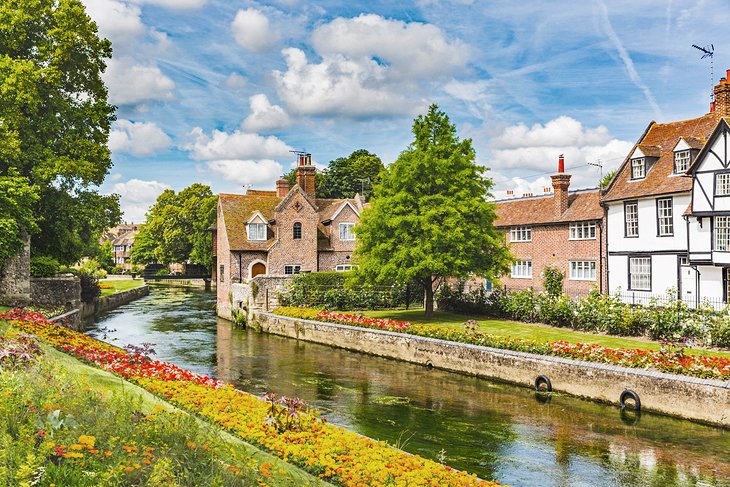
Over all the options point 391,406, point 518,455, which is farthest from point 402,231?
point 518,455

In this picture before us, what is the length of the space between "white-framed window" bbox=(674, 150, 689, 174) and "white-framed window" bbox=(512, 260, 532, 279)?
14.8 m

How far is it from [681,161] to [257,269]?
31667mm

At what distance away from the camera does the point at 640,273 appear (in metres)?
37.8

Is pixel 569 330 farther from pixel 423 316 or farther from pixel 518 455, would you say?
pixel 518 455

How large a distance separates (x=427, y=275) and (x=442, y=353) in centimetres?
849

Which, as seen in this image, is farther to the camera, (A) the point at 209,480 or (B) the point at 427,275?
(B) the point at 427,275

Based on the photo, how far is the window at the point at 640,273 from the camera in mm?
37375

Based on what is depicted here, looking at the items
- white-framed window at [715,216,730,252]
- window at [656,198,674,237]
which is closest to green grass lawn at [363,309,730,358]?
white-framed window at [715,216,730,252]

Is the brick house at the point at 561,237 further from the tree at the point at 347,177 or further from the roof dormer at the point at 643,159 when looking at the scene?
the tree at the point at 347,177

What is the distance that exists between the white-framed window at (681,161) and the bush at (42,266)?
38.5 m

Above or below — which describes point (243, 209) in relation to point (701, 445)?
above

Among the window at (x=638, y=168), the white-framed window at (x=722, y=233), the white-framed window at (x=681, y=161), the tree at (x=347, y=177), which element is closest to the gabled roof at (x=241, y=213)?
the window at (x=638, y=168)

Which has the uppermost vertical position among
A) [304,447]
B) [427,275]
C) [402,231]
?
[402,231]

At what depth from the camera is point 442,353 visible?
2673cm
